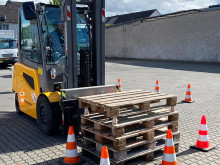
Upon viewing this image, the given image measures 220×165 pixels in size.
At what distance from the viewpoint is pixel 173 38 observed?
29234 mm

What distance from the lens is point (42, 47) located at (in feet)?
19.6

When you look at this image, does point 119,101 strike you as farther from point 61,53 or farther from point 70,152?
point 61,53

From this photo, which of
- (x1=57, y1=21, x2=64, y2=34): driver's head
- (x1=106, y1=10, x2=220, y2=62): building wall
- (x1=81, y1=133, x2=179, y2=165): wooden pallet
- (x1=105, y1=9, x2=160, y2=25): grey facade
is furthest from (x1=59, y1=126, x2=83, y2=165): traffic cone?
(x1=105, y1=9, x2=160, y2=25): grey facade

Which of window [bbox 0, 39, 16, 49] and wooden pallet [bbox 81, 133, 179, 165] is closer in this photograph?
wooden pallet [bbox 81, 133, 179, 165]

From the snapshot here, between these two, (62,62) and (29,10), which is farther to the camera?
(62,62)

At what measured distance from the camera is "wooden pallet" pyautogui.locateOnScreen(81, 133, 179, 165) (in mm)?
4230

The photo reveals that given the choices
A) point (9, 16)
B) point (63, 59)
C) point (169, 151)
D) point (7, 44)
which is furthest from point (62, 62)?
point (9, 16)

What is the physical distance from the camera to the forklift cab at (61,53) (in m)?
5.57

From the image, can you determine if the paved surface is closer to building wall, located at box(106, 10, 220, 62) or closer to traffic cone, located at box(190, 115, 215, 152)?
traffic cone, located at box(190, 115, 215, 152)

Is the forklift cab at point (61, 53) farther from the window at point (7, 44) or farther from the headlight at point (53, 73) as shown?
the window at point (7, 44)

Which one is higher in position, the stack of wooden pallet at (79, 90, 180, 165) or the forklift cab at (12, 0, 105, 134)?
the forklift cab at (12, 0, 105, 134)

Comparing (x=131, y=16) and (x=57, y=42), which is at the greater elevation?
(x=131, y=16)

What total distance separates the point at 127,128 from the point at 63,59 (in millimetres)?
2036

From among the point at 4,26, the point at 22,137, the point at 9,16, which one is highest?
the point at 9,16
